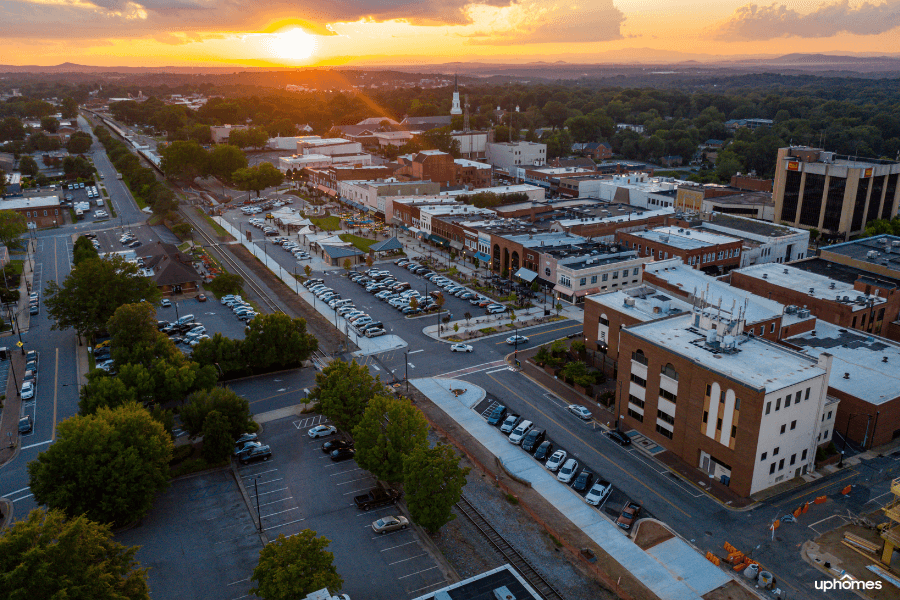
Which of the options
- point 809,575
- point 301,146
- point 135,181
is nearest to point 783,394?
point 809,575

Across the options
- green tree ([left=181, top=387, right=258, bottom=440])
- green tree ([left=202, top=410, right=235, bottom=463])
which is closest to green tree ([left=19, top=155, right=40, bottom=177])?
green tree ([left=181, top=387, right=258, bottom=440])

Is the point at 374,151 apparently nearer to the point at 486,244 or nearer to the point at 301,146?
the point at 301,146

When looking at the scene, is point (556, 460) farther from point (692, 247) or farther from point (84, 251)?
point (84, 251)

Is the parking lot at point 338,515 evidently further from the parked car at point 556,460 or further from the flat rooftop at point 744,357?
the flat rooftop at point 744,357

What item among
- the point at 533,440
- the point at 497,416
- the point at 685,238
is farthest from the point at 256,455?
the point at 685,238

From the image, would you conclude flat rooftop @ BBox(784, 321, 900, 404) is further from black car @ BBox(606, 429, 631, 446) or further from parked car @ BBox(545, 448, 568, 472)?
A: parked car @ BBox(545, 448, 568, 472)

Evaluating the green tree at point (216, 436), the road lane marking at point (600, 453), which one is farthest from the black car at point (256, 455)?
the road lane marking at point (600, 453)
